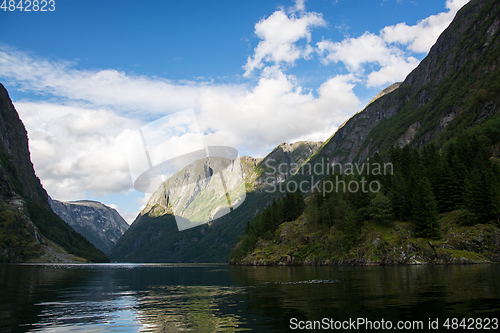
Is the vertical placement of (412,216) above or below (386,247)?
above

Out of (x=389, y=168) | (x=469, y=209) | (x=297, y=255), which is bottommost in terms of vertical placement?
(x=297, y=255)

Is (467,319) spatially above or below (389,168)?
below

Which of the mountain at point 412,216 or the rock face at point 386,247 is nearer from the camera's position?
the rock face at point 386,247

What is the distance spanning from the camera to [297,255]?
128375 millimetres

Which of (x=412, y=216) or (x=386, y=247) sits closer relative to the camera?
(x=386, y=247)

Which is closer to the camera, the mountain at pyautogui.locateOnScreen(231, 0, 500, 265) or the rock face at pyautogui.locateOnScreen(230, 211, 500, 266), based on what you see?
the rock face at pyautogui.locateOnScreen(230, 211, 500, 266)

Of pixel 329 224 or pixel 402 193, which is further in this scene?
pixel 329 224

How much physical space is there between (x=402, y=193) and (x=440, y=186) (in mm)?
11941

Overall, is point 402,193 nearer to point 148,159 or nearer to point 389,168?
point 389,168

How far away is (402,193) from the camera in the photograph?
10969cm

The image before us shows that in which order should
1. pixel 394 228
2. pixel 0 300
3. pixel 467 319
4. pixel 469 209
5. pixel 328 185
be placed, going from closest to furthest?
pixel 467 319, pixel 0 300, pixel 469 209, pixel 394 228, pixel 328 185

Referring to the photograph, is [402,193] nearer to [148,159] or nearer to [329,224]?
[329,224]

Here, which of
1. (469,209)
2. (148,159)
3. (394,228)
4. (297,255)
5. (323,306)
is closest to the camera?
(323,306)

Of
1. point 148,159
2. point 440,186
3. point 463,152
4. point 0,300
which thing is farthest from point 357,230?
point 0,300
